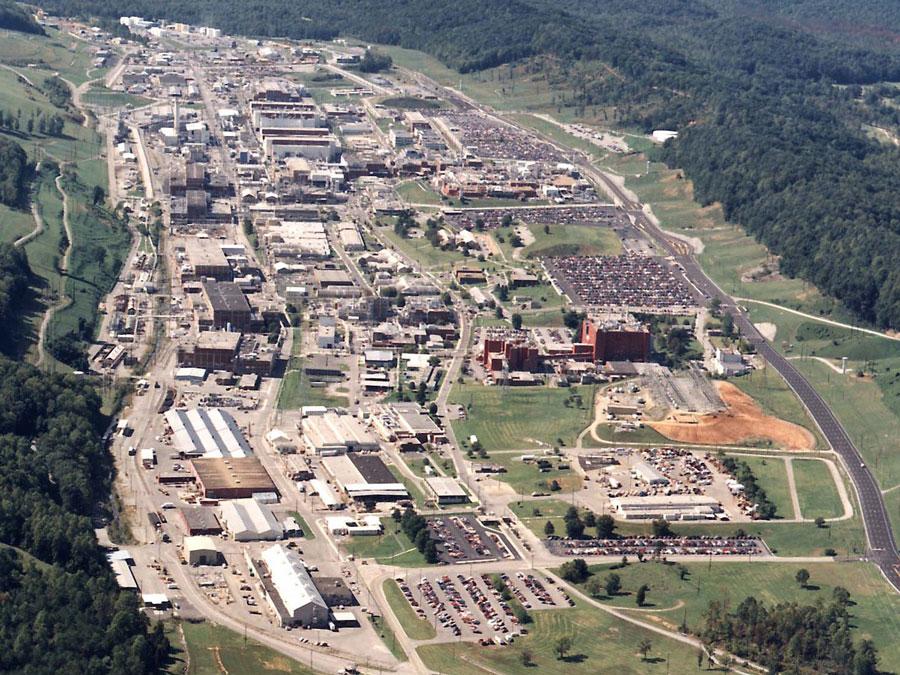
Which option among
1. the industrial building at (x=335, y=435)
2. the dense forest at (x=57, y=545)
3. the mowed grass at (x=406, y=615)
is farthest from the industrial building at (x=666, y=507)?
the dense forest at (x=57, y=545)

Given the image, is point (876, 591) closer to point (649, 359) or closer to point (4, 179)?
point (649, 359)

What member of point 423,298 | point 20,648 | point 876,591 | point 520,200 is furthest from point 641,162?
point 20,648

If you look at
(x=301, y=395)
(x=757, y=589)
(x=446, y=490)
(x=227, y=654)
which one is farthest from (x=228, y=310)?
(x=227, y=654)

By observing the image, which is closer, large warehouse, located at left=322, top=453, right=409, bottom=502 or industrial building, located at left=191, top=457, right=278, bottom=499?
industrial building, located at left=191, top=457, right=278, bottom=499

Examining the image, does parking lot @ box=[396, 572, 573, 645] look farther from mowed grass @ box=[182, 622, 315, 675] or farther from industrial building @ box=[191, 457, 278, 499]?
industrial building @ box=[191, 457, 278, 499]

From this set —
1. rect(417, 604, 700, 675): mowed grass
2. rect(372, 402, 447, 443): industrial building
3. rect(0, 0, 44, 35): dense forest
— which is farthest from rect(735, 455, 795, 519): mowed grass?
rect(0, 0, 44, 35): dense forest

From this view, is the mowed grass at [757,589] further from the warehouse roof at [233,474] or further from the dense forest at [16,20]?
the dense forest at [16,20]
